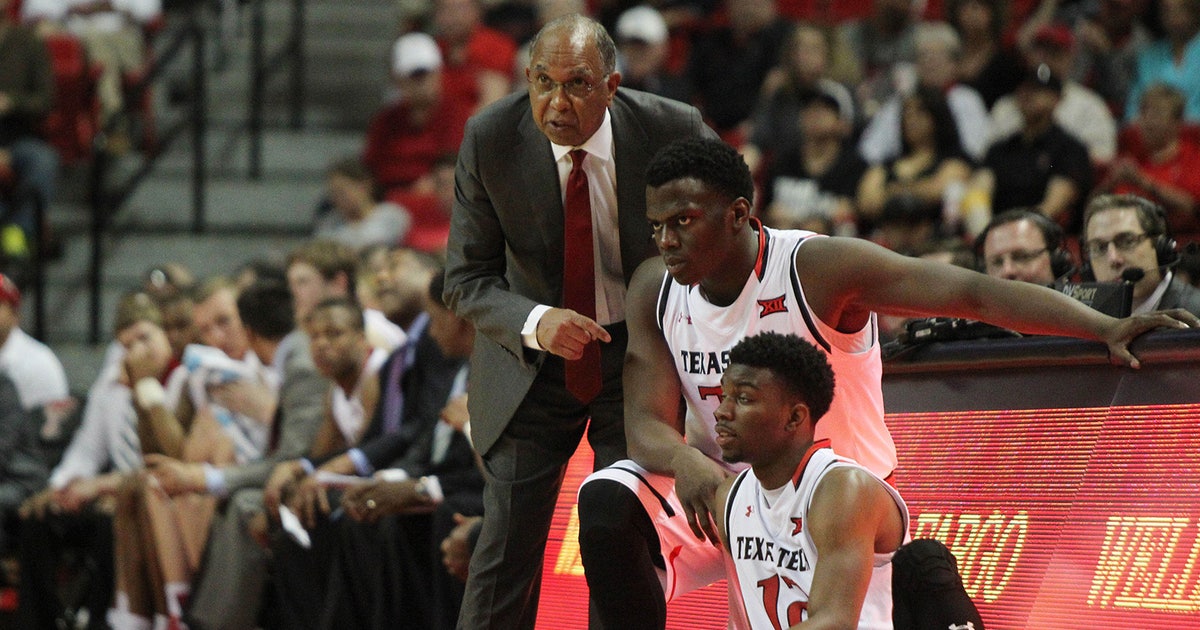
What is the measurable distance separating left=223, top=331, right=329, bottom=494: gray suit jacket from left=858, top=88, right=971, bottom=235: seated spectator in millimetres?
3136

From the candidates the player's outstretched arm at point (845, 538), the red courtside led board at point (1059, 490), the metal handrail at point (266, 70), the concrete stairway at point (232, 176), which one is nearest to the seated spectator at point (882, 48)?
the concrete stairway at point (232, 176)

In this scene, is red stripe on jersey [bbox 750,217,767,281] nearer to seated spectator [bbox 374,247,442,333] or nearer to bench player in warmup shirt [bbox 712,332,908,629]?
bench player in warmup shirt [bbox 712,332,908,629]

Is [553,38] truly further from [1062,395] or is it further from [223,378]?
[223,378]

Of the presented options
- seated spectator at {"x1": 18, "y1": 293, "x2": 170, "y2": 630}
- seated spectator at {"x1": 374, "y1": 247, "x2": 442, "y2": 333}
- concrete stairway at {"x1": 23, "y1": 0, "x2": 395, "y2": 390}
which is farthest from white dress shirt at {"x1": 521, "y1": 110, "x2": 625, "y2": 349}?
concrete stairway at {"x1": 23, "y1": 0, "x2": 395, "y2": 390}

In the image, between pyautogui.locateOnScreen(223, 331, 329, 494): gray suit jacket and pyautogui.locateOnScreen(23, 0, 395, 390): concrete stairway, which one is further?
pyautogui.locateOnScreen(23, 0, 395, 390): concrete stairway

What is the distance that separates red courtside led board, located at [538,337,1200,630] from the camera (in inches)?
165

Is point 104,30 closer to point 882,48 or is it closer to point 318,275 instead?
point 318,275

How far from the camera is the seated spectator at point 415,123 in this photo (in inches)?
457

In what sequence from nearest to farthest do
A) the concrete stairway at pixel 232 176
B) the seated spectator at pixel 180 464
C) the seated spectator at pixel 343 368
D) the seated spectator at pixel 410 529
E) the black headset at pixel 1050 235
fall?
the black headset at pixel 1050 235 → the seated spectator at pixel 410 529 → the seated spectator at pixel 343 368 → the seated spectator at pixel 180 464 → the concrete stairway at pixel 232 176

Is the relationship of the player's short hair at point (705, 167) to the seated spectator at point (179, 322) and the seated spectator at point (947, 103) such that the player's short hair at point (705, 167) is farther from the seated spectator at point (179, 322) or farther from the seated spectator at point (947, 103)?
the seated spectator at point (947, 103)

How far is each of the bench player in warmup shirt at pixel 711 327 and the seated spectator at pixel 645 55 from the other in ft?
22.6

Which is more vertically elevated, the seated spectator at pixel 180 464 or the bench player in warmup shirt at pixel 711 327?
the bench player in warmup shirt at pixel 711 327

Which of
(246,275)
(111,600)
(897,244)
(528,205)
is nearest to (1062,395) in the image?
(528,205)

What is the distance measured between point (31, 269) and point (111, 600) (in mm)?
3332
